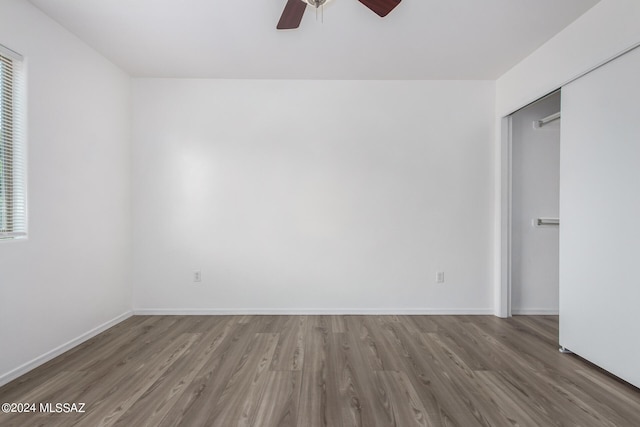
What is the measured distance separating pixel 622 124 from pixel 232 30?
9.60 feet

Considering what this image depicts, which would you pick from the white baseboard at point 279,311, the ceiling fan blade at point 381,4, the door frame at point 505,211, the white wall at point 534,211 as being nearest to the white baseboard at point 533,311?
the white wall at point 534,211

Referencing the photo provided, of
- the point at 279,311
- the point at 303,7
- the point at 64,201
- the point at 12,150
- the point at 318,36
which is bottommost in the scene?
the point at 279,311

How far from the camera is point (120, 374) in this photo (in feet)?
7.45

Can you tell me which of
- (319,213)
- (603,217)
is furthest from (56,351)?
(603,217)

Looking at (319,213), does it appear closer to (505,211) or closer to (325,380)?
(325,380)

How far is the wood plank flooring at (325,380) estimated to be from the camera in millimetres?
1788

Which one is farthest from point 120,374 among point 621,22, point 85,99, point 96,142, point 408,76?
point 621,22

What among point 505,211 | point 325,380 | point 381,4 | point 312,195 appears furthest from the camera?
point 312,195

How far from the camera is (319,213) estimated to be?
12.2ft

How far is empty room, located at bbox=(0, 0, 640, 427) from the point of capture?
209 cm

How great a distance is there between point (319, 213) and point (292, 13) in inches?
82.6

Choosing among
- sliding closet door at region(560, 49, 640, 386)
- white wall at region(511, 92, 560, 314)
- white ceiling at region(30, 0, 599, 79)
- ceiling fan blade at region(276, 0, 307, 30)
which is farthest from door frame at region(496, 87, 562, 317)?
ceiling fan blade at region(276, 0, 307, 30)

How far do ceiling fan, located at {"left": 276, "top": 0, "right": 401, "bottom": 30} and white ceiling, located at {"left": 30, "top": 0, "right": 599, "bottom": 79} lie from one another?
1.27ft

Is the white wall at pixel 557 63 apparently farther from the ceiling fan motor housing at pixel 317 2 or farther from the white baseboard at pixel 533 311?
the ceiling fan motor housing at pixel 317 2
